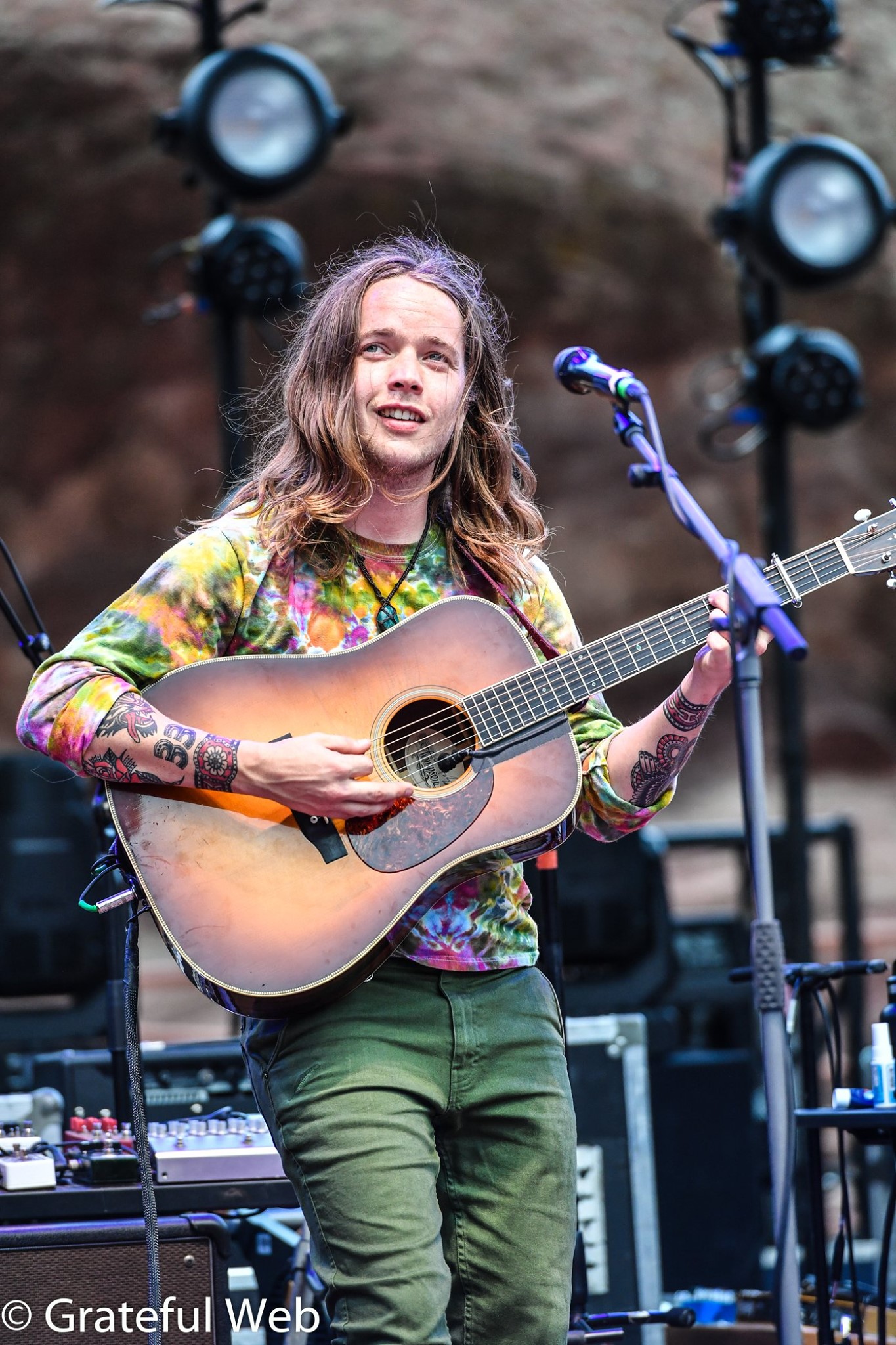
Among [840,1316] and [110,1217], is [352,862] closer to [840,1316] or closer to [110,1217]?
[110,1217]

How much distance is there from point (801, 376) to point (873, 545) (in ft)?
15.9

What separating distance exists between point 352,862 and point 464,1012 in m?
0.29

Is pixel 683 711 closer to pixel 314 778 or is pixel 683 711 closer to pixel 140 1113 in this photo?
pixel 314 778

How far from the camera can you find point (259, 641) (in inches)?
104

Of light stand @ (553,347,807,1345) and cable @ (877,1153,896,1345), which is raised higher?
light stand @ (553,347,807,1345)

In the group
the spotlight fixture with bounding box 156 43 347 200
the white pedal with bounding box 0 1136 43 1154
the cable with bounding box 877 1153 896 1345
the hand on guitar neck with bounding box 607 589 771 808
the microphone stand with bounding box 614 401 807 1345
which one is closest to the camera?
the microphone stand with bounding box 614 401 807 1345

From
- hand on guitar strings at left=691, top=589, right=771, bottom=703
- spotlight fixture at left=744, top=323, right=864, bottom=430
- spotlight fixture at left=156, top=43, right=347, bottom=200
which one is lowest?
hand on guitar strings at left=691, top=589, right=771, bottom=703

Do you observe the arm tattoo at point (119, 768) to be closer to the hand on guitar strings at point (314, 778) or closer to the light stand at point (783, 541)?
the hand on guitar strings at point (314, 778)

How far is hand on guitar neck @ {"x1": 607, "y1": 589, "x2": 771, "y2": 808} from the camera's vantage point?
2588 millimetres

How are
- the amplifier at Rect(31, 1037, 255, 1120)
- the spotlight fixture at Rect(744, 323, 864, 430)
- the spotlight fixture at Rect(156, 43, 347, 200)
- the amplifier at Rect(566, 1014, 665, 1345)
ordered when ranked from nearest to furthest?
the amplifier at Rect(31, 1037, 255, 1120) < the amplifier at Rect(566, 1014, 665, 1345) < the spotlight fixture at Rect(156, 43, 347, 200) < the spotlight fixture at Rect(744, 323, 864, 430)

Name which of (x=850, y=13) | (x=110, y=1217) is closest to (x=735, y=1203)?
(x=110, y=1217)

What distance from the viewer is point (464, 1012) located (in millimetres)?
2457

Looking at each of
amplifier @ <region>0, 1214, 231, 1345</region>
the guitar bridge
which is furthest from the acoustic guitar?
amplifier @ <region>0, 1214, 231, 1345</region>

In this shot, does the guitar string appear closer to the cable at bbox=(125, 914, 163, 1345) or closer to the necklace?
the necklace
